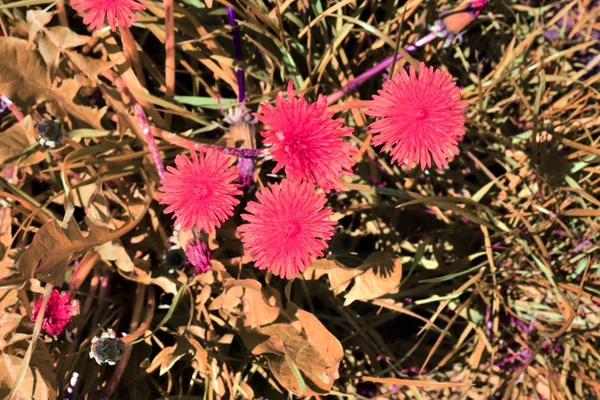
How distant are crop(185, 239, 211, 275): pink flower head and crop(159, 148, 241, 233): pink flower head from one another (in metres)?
0.20

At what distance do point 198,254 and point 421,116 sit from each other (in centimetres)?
58

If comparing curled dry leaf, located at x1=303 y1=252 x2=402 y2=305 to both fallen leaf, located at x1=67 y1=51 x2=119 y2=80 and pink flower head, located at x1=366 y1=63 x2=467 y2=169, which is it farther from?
fallen leaf, located at x1=67 y1=51 x2=119 y2=80

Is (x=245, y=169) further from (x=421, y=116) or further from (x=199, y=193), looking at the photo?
(x=421, y=116)

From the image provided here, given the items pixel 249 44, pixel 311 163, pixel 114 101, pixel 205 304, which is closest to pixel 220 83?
pixel 249 44

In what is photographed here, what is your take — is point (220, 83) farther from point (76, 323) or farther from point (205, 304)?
point (76, 323)

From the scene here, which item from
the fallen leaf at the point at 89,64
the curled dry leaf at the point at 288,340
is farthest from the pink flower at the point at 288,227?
the fallen leaf at the point at 89,64

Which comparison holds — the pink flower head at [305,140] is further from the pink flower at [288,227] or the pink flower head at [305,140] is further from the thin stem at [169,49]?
the thin stem at [169,49]

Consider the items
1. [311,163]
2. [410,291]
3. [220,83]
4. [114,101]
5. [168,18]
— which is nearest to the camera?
[311,163]

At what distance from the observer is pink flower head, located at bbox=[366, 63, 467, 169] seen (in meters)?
1.00

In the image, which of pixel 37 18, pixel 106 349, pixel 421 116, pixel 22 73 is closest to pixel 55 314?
pixel 106 349

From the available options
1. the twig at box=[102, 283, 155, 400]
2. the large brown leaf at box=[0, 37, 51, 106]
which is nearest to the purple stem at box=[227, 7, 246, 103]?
the large brown leaf at box=[0, 37, 51, 106]

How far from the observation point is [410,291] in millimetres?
1503

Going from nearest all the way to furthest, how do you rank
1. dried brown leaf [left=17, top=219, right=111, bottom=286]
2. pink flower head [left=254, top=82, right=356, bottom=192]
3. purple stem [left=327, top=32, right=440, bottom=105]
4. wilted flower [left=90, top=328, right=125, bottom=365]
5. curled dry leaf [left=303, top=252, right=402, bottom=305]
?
1. pink flower head [left=254, top=82, right=356, bottom=192]
2. dried brown leaf [left=17, top=219, right=111, bottom=286]
3. wilted flower [left=90, top=328, right=125, bottom=365]
4. curled dry leaf [left=303, top=252, right=402, bottom=305]
5. purple stem [left=327, top=32, right=440, bottom=105]

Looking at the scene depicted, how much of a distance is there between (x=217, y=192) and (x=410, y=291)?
721 millimetres
